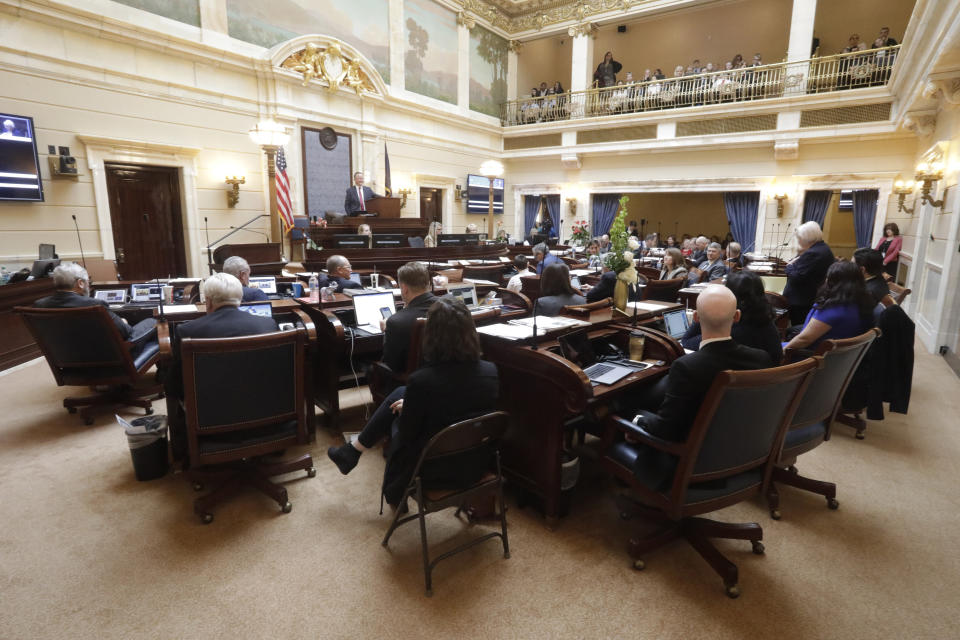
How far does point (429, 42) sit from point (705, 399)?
12.2 metres

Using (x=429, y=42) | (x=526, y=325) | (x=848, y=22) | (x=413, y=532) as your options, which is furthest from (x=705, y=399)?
(x=848, y=22)

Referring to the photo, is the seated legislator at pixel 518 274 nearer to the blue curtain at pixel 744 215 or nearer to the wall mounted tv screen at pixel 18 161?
the wall mounted tv screen at pixel 18 161

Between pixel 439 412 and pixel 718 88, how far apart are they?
12255mm

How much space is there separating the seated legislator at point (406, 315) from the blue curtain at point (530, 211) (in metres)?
12.0

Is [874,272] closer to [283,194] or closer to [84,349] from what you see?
[84,349]

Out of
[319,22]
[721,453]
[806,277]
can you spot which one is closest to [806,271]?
[806,277]

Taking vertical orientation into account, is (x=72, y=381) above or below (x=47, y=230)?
below

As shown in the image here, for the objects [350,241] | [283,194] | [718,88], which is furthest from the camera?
[718,88]

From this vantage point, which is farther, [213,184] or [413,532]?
[213,184]

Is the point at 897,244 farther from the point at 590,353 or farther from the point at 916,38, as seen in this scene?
the point at 590,353

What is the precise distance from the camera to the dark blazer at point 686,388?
1.85m

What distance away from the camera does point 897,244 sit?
25.9ft

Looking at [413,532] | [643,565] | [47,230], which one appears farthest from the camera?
[47,230]

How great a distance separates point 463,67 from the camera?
12609mm
